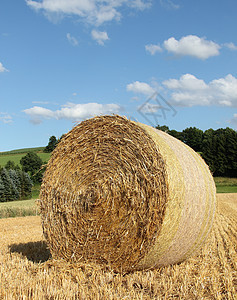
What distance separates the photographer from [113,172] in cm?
464

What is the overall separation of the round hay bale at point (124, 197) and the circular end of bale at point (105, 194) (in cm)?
1

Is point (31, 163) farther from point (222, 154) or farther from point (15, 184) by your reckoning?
point (222, 154)

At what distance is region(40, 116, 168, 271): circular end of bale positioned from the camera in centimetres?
429

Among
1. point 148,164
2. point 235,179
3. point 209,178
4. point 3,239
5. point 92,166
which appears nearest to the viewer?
point 148,164

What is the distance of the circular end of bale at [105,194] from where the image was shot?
14.1 ft

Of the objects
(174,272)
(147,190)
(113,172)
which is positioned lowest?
(174,272)

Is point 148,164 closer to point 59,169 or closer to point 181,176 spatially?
point 181,176

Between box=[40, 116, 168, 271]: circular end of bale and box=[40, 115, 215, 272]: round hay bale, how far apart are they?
13mm

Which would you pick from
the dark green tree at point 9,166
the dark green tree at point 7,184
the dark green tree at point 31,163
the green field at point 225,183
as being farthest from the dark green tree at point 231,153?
the dark green tree at point 9,166

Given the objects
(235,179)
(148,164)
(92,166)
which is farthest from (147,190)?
(235,179)

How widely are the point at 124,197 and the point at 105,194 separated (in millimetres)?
332

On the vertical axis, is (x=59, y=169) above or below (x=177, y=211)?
above

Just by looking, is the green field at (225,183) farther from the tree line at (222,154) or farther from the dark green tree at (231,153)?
the dark green tree at (231,153)

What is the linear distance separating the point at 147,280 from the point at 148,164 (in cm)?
151
